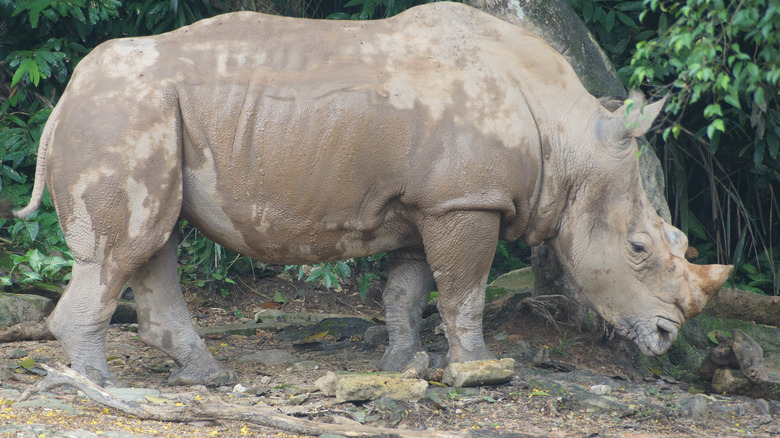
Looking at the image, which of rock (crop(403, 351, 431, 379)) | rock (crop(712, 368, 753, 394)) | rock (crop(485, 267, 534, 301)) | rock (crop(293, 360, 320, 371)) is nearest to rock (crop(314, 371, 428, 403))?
rock (crop(403, 351, 431, 379))

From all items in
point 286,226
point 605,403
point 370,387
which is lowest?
point 605,403

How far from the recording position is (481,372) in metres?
5.00

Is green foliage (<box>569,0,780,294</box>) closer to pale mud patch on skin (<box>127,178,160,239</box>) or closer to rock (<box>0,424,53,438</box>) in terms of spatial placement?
pale mud patch on skin (<box>127,178,160,239</box>)

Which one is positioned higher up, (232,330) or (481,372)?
(481,372)

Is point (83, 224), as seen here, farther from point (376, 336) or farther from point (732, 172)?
point (732, 172)

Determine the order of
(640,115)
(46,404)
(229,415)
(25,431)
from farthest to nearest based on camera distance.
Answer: (640,115) < (46,404) < (229,415) < (25,431)

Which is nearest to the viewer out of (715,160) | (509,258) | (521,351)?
(521,351)

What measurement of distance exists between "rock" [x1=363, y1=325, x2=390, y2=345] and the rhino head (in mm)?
1545

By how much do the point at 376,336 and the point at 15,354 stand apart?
2.40 meters

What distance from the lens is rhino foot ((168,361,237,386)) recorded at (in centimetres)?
515

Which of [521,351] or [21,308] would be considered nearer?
[521,351]

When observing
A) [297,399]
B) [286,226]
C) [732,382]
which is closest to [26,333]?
[286,226]

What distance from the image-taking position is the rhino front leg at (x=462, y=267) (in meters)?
5.07

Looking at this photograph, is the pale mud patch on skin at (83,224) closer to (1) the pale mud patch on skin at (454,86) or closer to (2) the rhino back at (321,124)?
(2) the rhino back at (321,124)
